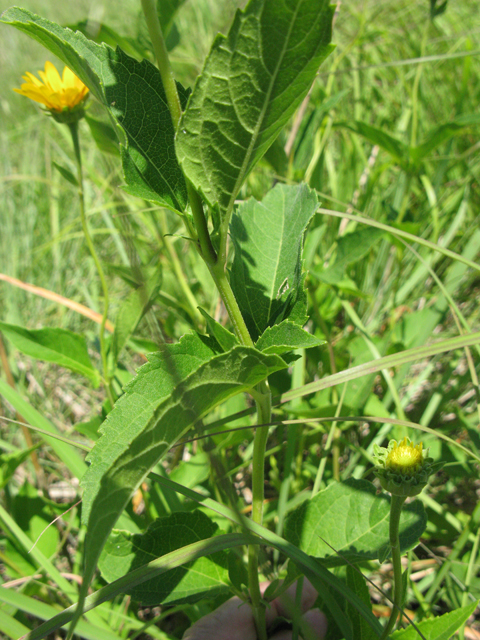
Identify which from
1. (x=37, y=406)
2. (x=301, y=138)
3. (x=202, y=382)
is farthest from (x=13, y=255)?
(x=202, y=382)

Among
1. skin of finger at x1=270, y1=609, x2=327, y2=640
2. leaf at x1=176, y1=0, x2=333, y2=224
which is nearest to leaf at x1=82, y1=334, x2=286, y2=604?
leaf at x1=176, y1=0, x2=333, y2=224

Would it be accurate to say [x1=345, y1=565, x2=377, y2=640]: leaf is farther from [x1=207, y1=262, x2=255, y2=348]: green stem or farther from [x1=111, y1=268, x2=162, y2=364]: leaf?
[x1=111, y1=268, x2=162, y2=364]: leaf

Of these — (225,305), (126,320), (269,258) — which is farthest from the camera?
(126,320)

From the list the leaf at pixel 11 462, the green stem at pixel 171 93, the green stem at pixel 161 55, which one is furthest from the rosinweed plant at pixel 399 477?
the leaf at pixel 11 462

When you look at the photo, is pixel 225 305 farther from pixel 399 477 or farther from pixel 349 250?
pixel 349 250

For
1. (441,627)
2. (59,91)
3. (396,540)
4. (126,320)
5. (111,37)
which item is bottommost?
(441,627)

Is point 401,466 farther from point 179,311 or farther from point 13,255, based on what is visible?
point 13,255

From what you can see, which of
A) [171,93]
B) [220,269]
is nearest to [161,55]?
[171,93]
